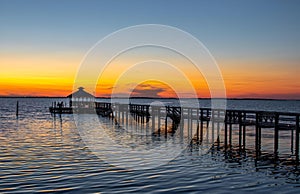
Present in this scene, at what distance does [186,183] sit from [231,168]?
13.6 ft

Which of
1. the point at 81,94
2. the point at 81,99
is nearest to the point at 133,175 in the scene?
the point at 81,94

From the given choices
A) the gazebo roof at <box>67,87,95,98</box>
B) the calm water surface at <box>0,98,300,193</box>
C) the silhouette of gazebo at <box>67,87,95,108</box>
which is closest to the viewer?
the calm water surface at <box>0,98,300,193</box>

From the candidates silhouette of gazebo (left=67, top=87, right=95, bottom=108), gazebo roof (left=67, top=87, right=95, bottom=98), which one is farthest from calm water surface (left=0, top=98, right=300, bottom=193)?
silhouette of gazebo (left=67, top=87, right=95, bottom=108)

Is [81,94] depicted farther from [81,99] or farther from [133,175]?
[133,175]

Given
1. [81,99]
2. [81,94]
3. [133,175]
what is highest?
[81,94]

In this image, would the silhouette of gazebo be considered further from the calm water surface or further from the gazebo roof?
the calm water surface

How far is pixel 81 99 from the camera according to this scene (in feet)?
254

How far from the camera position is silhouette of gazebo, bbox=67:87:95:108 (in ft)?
249

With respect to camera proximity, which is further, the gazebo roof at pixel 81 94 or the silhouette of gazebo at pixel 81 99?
the silhouette of gazebo at pixel 81 99

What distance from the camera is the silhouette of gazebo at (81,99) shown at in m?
75.9

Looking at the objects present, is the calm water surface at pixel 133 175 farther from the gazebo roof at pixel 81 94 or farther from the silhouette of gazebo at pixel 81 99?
the silhouette of gazebo at pixel 81 99

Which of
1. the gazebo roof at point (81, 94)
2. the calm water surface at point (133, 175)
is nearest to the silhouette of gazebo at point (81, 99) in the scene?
the gazebo roof at point (81, 94)

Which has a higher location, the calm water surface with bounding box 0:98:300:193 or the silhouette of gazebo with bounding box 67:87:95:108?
the silhouette of gazebo with bounding box 67:87:95:108

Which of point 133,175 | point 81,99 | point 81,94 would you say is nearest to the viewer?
point 133,175
